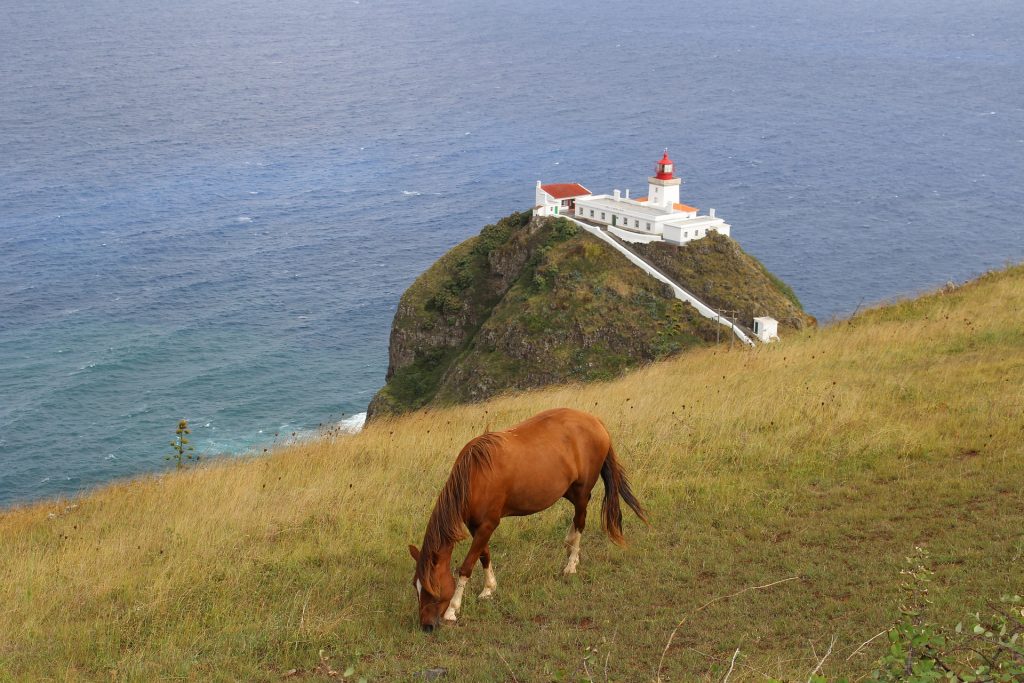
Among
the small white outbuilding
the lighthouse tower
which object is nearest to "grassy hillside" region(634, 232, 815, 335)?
the small white outbuilding

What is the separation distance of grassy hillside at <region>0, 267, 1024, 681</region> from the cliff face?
1471 inches

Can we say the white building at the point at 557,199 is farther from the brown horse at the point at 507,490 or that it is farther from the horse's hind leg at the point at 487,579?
the horse's hind leg at the point at 487,579

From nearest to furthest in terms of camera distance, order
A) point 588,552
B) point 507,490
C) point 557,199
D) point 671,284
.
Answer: point 507,490
point 588,552
point 671,284
point 557,199

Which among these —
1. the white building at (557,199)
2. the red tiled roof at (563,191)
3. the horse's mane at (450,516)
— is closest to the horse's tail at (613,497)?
the horse's mane at (450,516)

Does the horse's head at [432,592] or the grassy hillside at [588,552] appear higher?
the horse's head at [432,592]

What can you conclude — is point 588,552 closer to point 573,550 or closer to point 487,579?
point 573,550

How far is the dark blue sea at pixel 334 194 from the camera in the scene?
74562 millimetres

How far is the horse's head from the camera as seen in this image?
33.0ft

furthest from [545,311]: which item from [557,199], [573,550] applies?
[573,550]

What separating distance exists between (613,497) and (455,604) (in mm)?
2402

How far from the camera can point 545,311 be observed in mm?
60656

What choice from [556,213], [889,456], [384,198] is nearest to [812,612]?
[889,456]

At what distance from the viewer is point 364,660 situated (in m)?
9.59

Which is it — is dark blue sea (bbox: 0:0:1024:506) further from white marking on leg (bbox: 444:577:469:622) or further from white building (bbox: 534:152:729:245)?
white marking on leg (bbox: 444:577:469:622)
